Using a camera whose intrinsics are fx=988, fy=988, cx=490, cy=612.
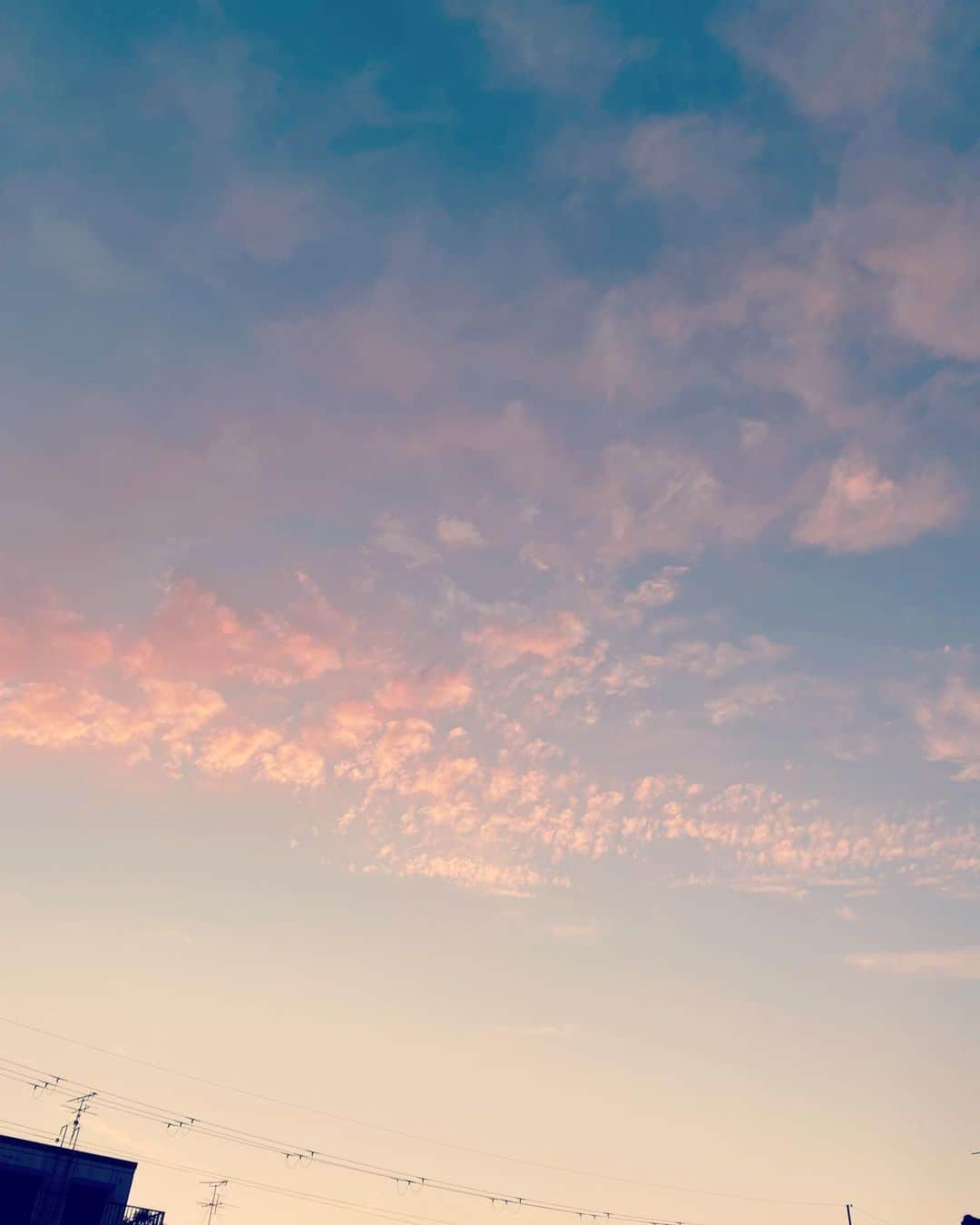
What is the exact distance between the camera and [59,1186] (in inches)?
2319

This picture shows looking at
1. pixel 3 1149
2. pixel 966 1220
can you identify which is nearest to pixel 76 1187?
pixel 3 1149

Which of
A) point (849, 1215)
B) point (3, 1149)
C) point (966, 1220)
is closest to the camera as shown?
point (3, 1149)

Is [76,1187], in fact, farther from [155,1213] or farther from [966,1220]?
[966,1220]

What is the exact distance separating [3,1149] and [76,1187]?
514cm

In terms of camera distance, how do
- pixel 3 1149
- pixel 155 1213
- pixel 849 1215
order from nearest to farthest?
pixel 3 1149 → pixel 155 1213 → pixel 849 1215

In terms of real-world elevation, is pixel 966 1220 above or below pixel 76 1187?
above

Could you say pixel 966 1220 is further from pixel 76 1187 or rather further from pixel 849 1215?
pixel 76 1187

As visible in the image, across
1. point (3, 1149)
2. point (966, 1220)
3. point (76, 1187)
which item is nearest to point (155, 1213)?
point (76, 1187)

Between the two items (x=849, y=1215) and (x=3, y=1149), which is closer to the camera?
(x=3, y=1149)

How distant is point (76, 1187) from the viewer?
196ft

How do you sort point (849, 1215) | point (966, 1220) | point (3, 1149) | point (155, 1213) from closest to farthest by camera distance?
point (3, 1149), point (155, 1213), point (966, 1220), point (849, 1215)

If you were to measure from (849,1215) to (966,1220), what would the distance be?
17235mm

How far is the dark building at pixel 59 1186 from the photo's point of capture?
188 ft

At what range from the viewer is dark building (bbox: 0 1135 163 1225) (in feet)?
188
